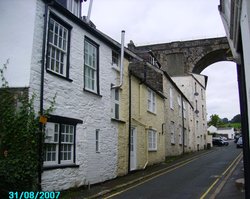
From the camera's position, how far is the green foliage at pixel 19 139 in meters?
9.55

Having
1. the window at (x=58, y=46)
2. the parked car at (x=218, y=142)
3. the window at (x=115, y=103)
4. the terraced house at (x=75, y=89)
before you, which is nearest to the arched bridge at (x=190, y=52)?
the parked car at (x=218, y=142)

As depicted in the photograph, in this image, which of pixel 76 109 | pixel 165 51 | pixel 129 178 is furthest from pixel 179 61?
pixel 76 109

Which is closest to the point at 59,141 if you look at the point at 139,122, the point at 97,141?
the point at 97,141

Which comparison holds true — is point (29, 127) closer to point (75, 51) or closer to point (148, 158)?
point (75, 51)

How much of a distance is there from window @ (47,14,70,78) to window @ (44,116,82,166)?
176 centimetres

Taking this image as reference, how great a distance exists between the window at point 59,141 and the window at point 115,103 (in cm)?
393

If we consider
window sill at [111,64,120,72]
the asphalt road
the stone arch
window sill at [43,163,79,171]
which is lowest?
the asphalt road

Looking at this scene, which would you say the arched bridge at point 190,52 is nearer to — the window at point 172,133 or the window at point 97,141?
the window at point 172,133

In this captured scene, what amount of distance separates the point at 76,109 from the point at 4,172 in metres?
4.17

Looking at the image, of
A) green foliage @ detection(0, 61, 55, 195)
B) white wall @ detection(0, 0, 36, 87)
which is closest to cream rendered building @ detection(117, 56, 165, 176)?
green foliage @ detection(0, 61, 55, 195)

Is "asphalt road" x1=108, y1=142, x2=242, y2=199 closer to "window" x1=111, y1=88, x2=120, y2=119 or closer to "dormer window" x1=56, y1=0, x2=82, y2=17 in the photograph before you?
"window" x1=111, y1=88, x2=120, y2=119

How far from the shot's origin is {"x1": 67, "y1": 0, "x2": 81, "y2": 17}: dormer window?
15.1 m

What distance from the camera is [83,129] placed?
13172 mm

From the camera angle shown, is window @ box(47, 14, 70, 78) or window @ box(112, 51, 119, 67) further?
window @ box(112, 51, 119, 67)
